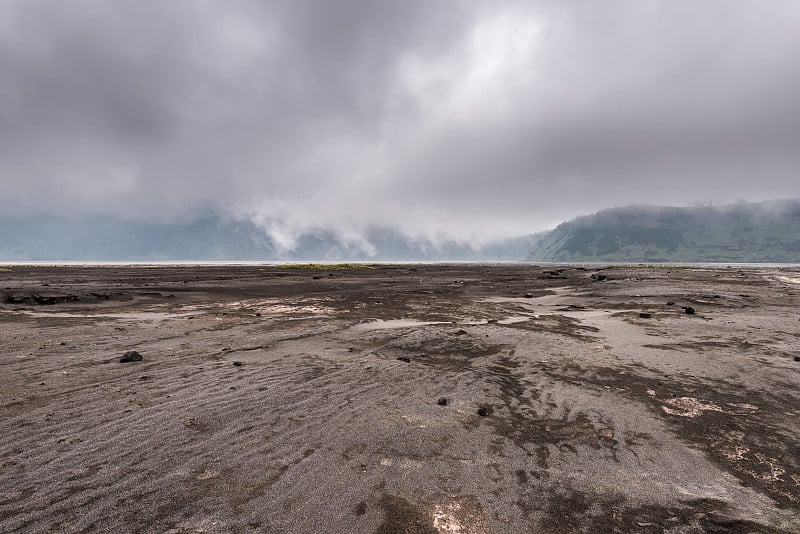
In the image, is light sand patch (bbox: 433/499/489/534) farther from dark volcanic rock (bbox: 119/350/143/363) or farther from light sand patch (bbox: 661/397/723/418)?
dark volcanic rock (bbox: 119/350/143/363)

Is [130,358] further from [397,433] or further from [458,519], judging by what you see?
[458,519]

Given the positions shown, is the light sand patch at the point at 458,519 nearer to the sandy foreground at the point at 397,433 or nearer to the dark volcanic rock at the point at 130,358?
the sandy foreground at the point at 397,433

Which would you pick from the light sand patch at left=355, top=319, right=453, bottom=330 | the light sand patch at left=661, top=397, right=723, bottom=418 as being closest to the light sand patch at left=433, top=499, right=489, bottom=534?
the light sand patch at left=661, top=397, right=723, bottom=418

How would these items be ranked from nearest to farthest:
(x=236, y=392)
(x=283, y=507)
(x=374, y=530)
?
(x=374, y=530), (x=283, y=507), (x=236, y=392)

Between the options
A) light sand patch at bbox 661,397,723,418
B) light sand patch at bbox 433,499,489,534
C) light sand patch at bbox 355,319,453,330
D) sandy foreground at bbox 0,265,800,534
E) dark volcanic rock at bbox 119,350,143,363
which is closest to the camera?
light sand patch at bbox 433,499,489,534

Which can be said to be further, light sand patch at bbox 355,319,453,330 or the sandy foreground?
light sand patch at bbox 355,319,453,330

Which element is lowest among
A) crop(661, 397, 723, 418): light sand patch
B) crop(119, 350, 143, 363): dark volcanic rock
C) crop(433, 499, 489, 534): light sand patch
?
crop(661, 397, 723, 418): light sand patch

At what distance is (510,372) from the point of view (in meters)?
9.02

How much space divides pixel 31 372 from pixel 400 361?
828cm

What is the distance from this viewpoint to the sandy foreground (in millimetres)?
3797

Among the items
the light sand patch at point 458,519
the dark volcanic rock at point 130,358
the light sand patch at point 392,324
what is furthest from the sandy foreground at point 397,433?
the light sand patch at point 392,324

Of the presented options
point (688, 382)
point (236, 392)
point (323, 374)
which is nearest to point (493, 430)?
point (323, 374)

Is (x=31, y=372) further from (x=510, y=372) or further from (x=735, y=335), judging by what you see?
(x=735, y=335)

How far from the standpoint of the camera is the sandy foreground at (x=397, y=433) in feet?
12.5
